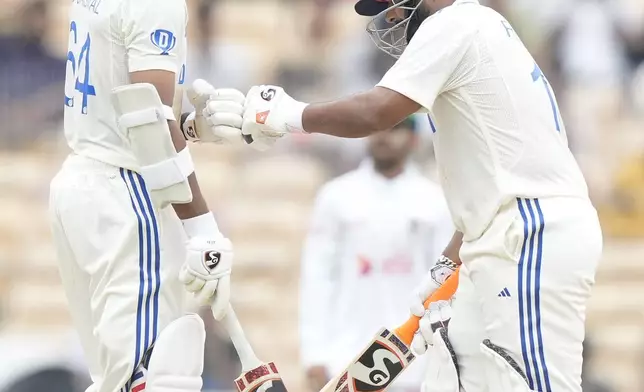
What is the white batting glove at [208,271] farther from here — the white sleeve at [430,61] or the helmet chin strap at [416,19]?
the helmet chin strap at [416,19]

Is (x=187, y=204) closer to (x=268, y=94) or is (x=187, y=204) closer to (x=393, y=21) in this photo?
(x=268, y=94)

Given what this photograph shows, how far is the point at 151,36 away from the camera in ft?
12.2

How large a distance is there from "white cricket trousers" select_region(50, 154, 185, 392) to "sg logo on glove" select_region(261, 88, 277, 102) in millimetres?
455

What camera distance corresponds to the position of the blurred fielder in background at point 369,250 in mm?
5672

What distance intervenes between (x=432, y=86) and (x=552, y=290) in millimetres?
633

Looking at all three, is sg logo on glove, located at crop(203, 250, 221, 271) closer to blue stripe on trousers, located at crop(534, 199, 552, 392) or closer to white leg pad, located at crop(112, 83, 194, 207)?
white leg pad, located at crop(112, 83, 194, 207)

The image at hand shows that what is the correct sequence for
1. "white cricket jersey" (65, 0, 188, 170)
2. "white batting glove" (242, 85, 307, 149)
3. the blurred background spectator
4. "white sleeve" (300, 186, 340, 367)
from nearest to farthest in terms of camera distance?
"white batting glove" (242, 85, 307, 149) → "white cricket jersey" (65, 0, 188, 170) → "white sleeve" (300, 186, 340, 367) → the blurred background spectator

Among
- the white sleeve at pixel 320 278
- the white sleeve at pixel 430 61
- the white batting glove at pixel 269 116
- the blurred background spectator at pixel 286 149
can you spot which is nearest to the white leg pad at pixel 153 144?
the white batting glove at pixel 269 116

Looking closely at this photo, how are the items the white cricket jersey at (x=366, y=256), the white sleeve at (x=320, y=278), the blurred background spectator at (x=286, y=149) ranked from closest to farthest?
the white cricket jersey at (x=366, y=256)
the white sleeve at (x=320, y=278)
the blurred background spectator at (x=286, y=149)

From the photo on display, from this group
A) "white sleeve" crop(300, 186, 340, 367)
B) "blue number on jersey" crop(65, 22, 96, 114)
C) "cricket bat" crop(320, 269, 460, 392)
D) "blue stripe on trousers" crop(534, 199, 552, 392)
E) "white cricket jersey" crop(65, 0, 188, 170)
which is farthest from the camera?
"white sleeve" crop(300, 186, 340, 367)

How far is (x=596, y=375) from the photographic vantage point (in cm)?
752

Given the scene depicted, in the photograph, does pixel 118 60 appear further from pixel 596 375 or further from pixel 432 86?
pixel 596 375

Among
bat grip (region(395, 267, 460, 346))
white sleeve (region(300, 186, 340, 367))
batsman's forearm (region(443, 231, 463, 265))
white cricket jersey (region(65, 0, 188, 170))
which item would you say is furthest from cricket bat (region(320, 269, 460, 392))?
white sleeve (region(300, 186, 340, 367))

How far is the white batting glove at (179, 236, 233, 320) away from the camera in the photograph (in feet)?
12.1
